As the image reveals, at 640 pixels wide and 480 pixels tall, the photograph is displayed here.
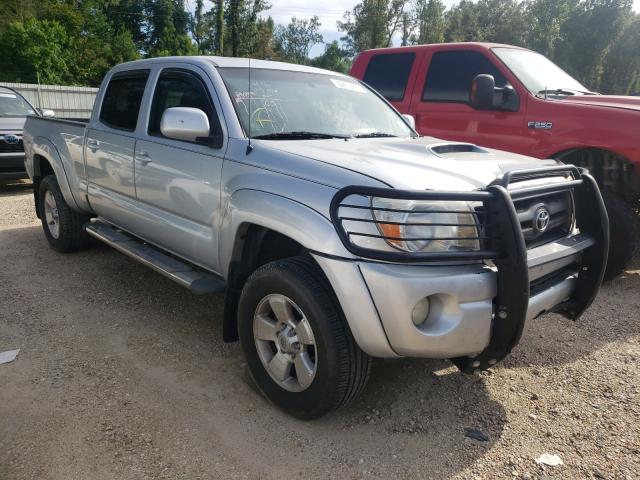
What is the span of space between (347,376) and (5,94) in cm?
1003

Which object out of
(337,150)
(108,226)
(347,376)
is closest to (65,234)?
(108,226)

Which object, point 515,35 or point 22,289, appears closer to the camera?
point 22,289

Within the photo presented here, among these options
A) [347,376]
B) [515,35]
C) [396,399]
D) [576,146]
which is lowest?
[396,399]

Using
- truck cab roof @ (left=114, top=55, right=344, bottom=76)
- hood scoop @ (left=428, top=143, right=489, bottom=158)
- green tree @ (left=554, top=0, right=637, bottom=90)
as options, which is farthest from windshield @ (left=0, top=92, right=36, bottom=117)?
green tree @ (left=554, top=0, right=637, bottom=90)

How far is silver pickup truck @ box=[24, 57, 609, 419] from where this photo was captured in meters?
2.32

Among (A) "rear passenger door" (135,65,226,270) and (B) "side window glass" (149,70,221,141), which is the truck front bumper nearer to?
(A) "rear passenger door" (135,65,226,270)

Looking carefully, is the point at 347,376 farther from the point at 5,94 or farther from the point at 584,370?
the point at 5,94

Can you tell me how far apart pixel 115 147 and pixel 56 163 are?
1347 millimetres

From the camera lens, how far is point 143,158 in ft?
12.7

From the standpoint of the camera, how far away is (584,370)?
3369 mm

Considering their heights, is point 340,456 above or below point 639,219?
below

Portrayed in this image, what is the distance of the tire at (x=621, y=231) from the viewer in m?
4.46

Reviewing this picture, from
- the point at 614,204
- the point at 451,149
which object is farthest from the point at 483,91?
the point at 451,149

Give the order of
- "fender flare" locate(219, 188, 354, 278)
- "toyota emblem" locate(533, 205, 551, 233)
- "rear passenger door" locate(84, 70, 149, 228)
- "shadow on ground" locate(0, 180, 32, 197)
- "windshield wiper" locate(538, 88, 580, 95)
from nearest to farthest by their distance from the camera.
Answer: "fender flare" locate(219, 188, 354, 278), "toyota emblem" locate(533, 205, 551, 233), "rear passenger door" locate(84, 70, 149, 228), "windshield wiper" locate(538, 88, 580, 95), "shadow on ground" locate(0, 180, 32, 197)
